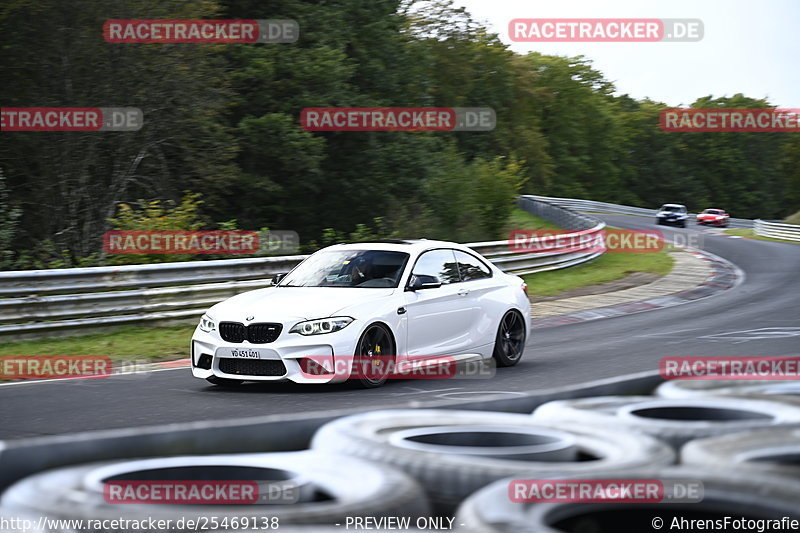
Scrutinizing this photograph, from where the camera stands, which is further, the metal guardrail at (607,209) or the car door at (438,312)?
the metal guardrail at (607,209)

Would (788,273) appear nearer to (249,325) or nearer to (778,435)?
(249,325)

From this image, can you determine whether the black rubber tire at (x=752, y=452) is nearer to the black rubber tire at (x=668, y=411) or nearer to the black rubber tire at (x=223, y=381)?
the black rubber tire at (x=668, y=411)

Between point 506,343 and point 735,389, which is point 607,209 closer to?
point 506,343

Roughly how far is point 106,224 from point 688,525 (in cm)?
2379

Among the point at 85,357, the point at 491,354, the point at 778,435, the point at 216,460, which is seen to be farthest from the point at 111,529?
the point at 85,357

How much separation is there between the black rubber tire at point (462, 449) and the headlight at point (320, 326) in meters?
5.02

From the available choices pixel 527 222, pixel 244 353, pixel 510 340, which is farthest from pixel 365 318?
pixel 527 222

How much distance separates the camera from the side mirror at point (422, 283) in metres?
10.7

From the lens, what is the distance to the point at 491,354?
11.8m

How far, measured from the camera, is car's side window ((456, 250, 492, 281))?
11.7m

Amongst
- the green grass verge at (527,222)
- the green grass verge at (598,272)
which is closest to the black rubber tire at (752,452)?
the green grass verge at (598,272)

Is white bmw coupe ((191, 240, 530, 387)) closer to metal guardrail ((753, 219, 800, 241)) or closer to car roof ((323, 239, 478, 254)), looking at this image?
car roof ((323, 239, 478, 254))

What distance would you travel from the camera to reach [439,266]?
11.4m

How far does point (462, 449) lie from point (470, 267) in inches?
304
